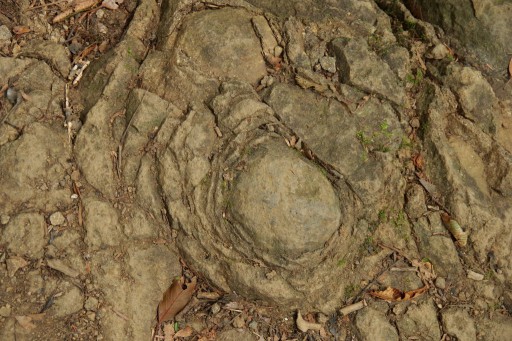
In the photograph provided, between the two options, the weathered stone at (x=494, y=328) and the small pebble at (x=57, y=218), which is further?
the weathered stone at (x=494, y=328)

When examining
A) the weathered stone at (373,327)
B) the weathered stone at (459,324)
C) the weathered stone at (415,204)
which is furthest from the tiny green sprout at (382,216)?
the weathered stone at (459,324)

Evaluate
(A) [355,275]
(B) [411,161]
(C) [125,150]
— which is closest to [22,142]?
(C) [125,150]

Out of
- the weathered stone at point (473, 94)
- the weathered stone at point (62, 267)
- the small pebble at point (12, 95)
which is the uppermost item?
the weathered stone at point (473, 94)

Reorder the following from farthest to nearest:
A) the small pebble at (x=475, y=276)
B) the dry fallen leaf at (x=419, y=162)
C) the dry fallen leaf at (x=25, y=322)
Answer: the dry fallen leaf at (x=419, y=162) → the small pebble at (x=475, y=276) → the dry fallen leaf at (x=25, y=322)

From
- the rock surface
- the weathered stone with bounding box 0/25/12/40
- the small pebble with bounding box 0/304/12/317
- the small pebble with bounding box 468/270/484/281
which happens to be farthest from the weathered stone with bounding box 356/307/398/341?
the weathered stone with bounding box 0/25/12/40

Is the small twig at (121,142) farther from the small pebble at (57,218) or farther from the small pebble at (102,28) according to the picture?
the small pebble at (102,28)

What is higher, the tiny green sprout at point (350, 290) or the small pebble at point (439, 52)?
the small pebble at point (439, 52)

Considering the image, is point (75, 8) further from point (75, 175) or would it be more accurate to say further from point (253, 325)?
point (253, 325)

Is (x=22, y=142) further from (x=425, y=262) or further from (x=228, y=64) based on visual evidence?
(x=425, y=262)
